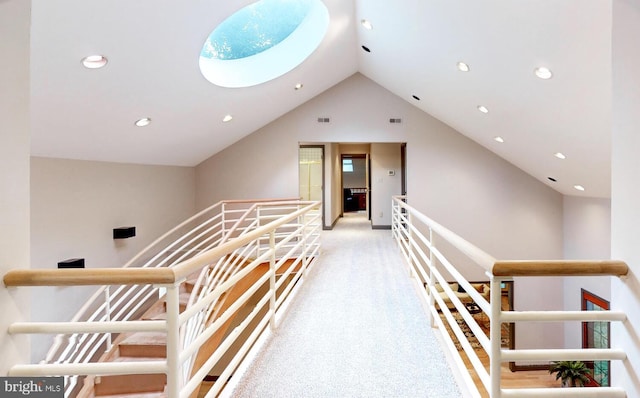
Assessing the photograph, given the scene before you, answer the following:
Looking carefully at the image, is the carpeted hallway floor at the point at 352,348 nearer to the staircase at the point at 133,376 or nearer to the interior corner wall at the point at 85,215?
the staircase at the point at 133,376

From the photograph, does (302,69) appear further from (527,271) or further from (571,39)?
(527,271)

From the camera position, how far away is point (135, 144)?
14.9 feet

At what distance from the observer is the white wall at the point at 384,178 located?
8.20 m

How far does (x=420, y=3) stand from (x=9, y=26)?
10.7 ft

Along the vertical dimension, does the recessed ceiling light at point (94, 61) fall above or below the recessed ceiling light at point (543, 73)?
below

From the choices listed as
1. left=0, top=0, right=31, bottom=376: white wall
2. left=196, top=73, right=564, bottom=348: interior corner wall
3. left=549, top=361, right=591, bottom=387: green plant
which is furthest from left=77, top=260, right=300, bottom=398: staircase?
left=549, top=361, right=591, bottom=387: green plant

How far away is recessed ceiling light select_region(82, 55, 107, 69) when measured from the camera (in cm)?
270

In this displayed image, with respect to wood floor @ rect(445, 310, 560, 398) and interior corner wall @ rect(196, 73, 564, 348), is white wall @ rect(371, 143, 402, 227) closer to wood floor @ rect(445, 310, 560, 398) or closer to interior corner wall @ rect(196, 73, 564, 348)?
interior corner wall @ rect(196, 73, 564, 348)

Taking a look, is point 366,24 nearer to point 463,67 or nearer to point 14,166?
point 463,67

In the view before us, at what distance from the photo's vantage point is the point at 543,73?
3201 mm

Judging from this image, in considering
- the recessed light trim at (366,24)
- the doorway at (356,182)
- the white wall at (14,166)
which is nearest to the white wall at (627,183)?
the white wall at (14,166)

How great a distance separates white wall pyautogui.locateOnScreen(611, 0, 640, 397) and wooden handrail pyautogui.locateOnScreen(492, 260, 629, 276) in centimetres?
5

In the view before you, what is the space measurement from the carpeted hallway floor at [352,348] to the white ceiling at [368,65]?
2.47 meters

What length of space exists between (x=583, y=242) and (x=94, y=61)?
7590mm
